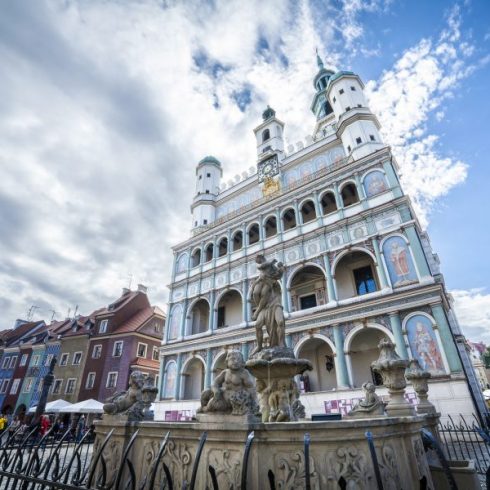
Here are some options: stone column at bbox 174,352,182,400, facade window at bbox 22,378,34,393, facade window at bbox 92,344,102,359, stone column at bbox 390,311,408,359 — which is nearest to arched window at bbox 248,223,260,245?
stone column at bbox 174,352,182,400

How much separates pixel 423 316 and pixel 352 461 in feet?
41.1

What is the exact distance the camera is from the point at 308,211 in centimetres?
2203

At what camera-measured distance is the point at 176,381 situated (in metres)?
20.9

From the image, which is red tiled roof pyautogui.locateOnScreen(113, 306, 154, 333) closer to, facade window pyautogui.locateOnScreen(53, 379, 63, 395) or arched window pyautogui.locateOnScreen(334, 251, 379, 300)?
facade window pyautogui.locateOnScreen(53, 379, 63, 395)

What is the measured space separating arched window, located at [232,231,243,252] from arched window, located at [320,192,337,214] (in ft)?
21.8

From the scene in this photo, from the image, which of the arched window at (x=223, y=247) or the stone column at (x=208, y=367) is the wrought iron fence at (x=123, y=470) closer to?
the stone column at (x=208, y=367)

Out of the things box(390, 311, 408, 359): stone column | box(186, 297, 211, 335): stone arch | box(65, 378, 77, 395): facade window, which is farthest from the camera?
box(65, 378, 77, 395): facade window

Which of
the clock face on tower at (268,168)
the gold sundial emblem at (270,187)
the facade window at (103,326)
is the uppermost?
the clock face on tower at (268,168)

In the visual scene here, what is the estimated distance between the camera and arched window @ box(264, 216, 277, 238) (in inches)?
894

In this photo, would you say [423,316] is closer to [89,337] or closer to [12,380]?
[89,337]

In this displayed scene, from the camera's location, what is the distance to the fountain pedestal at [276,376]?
209 inches

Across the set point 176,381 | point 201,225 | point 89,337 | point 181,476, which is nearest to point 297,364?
point 181,476

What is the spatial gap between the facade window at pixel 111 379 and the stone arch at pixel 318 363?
55.0 ft

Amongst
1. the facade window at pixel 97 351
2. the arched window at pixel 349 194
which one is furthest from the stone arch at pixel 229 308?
the facade window at pixel 97 351
